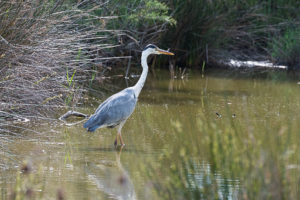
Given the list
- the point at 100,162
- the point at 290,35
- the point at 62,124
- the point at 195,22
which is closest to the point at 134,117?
the point at 62,124

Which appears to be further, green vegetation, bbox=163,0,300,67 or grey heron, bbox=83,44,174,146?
green vegetation, bbox=163,0,300,67

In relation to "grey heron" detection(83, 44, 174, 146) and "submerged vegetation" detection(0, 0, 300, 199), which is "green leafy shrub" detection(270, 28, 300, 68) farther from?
"grey heron" detection(83, 44, 174, 146)

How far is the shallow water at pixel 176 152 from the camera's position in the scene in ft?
12.6

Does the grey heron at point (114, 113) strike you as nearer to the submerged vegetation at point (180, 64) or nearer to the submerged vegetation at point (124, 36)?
the submerged vegetation at point (180, 64)

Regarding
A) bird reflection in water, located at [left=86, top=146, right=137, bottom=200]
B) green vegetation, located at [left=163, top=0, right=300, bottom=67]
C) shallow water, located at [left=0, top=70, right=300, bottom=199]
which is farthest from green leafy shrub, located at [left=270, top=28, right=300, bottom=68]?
bird reflection in water, located at [left=86, top=146, right=137, bottom=200]

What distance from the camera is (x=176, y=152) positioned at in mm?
4332

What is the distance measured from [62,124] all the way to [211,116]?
2.16 meters

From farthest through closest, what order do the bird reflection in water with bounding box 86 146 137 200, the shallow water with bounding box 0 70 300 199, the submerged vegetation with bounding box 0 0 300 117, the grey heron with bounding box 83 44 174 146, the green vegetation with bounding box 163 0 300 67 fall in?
the green vegetation with bounding box 163 0 300 67, the submerged vegetation with bounding box 0 0 300 117, the grey heron with bounding box 83 44 174 146, the bird reflection in water with bounding box 86 146 137 200, the shallow water with bounding box 0 70 300 199

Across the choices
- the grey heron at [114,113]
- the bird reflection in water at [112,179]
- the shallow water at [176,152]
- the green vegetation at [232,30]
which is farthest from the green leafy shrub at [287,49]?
the bird reflection in water at [112,179]

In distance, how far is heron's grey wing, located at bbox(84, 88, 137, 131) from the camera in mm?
7148

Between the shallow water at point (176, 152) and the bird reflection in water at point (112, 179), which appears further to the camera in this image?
the bird reflection in water at point (112, 179)

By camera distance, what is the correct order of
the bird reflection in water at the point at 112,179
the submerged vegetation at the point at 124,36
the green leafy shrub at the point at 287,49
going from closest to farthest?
1. the bird reflection in water at the point at 112,179
2. the submerged vegetation at the point at 124,36
3. the green leafy shrub at the point at 287,49

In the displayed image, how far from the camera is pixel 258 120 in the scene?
8.37 metres

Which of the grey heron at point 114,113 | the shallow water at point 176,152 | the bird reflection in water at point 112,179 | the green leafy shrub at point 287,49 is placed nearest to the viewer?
the shallow water at point 176,152
